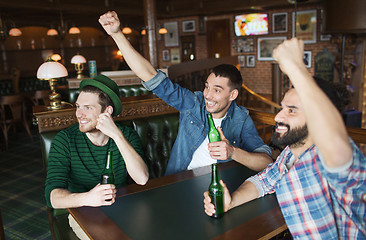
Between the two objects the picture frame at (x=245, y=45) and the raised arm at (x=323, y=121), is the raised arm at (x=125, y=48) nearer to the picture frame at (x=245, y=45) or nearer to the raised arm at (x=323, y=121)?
the raised arm at (x=323, y=121)

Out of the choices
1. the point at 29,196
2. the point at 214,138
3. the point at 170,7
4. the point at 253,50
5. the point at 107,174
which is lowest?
the point at 29,196

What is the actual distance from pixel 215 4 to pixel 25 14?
580 centimetres

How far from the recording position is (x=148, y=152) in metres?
2.68

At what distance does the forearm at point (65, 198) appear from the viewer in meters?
1.51

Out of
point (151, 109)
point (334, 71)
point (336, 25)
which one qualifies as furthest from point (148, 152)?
point (334, 71)

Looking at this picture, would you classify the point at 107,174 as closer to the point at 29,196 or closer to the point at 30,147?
the point at 29,196

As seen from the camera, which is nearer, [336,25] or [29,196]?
[29,196]

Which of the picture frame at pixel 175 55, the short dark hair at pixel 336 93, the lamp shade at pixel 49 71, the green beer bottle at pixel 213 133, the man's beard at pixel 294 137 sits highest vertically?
the picture frame at pixel 175 55

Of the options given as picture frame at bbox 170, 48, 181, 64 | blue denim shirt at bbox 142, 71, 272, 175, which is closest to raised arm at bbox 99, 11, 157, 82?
blue denim shirt at bbox 142, 71, 272, 175

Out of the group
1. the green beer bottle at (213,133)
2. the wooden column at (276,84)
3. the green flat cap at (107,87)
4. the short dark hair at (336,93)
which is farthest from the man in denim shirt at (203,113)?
the wooden column at (276,84)

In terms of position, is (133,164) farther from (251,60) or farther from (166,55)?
(166,55)

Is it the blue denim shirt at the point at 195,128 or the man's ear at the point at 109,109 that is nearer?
the man's ear at the point at 109,109

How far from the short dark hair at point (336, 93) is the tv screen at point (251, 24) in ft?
30.3

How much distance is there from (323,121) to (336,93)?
1.12 ft
